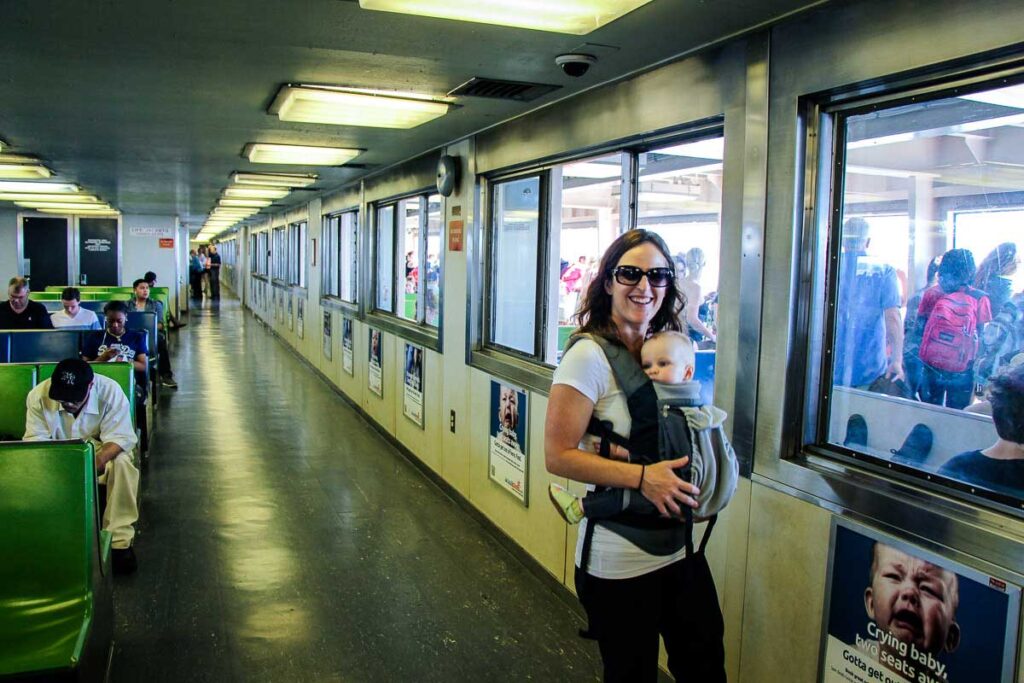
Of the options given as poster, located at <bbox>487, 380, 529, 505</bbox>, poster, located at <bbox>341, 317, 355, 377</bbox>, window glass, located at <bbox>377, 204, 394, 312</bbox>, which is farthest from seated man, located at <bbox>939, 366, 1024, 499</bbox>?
poster, located at <bbox>341, 317, 355, 377</bbox>

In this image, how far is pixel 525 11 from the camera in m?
2.61

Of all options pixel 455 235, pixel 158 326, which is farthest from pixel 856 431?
pixel 158 326

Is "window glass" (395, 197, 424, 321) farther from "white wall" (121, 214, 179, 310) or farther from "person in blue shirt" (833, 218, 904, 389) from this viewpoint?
"white wall" (121, 214, 179, 310)

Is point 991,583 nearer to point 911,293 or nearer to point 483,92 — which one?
point 911,293

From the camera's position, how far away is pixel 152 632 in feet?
11.8

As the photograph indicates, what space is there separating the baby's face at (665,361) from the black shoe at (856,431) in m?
0.90

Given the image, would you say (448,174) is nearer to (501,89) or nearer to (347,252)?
(501,89)

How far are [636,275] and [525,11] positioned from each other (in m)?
1.09

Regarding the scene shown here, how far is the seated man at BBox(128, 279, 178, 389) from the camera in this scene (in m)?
9.53

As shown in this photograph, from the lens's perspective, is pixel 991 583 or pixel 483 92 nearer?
pixel 991 583

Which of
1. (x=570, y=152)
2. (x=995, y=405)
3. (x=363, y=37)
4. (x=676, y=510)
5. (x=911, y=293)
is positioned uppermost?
(x=363, y=37)

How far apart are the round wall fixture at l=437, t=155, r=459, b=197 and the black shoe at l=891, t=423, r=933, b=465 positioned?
12.7ft

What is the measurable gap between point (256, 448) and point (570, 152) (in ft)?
14.2

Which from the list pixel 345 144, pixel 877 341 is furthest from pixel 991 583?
pixel 345 144
